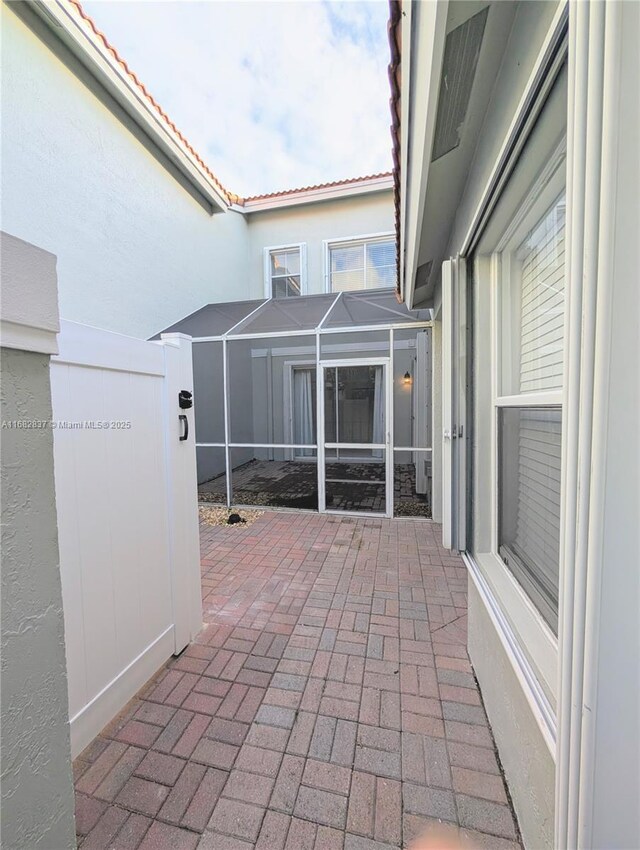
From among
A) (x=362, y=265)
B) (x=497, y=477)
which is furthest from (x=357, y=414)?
(x=362, y=265)

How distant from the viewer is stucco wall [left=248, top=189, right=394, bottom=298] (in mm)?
7520

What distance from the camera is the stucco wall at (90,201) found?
3701 millimetres

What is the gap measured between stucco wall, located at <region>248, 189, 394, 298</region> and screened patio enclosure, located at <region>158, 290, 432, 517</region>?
6.47 feet

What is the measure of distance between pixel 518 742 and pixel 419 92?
2621 millimetres

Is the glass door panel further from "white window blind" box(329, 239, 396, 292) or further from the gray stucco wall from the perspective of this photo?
the gray stucco wall

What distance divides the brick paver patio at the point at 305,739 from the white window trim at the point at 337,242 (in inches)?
267

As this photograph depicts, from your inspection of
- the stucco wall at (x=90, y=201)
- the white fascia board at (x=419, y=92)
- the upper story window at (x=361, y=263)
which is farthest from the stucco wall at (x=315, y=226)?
the white fascia board at (x=419, y=92)

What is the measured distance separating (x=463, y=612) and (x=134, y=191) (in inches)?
266

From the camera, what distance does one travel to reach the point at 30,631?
891 millimetres

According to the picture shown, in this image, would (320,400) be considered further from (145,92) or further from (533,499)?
(145,92)

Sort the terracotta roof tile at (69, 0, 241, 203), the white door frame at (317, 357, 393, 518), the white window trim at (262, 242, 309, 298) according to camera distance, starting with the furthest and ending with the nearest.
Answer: the white window trim at (262, 242, 309, 298) → the white door frame at (317, 357, 393, 518) → the terracotta roof tile at (69, 0, 241, 203)

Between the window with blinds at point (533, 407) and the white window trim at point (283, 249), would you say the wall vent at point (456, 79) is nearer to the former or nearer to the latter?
the window with blinds at point (533, 407)

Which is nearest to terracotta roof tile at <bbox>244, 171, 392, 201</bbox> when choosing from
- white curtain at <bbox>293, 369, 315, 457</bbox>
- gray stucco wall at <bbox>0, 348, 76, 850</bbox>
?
white curtain at <bbox>293, 369, 315, 457</bbox>

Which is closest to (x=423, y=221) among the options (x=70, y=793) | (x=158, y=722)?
(x=70, y=793)
